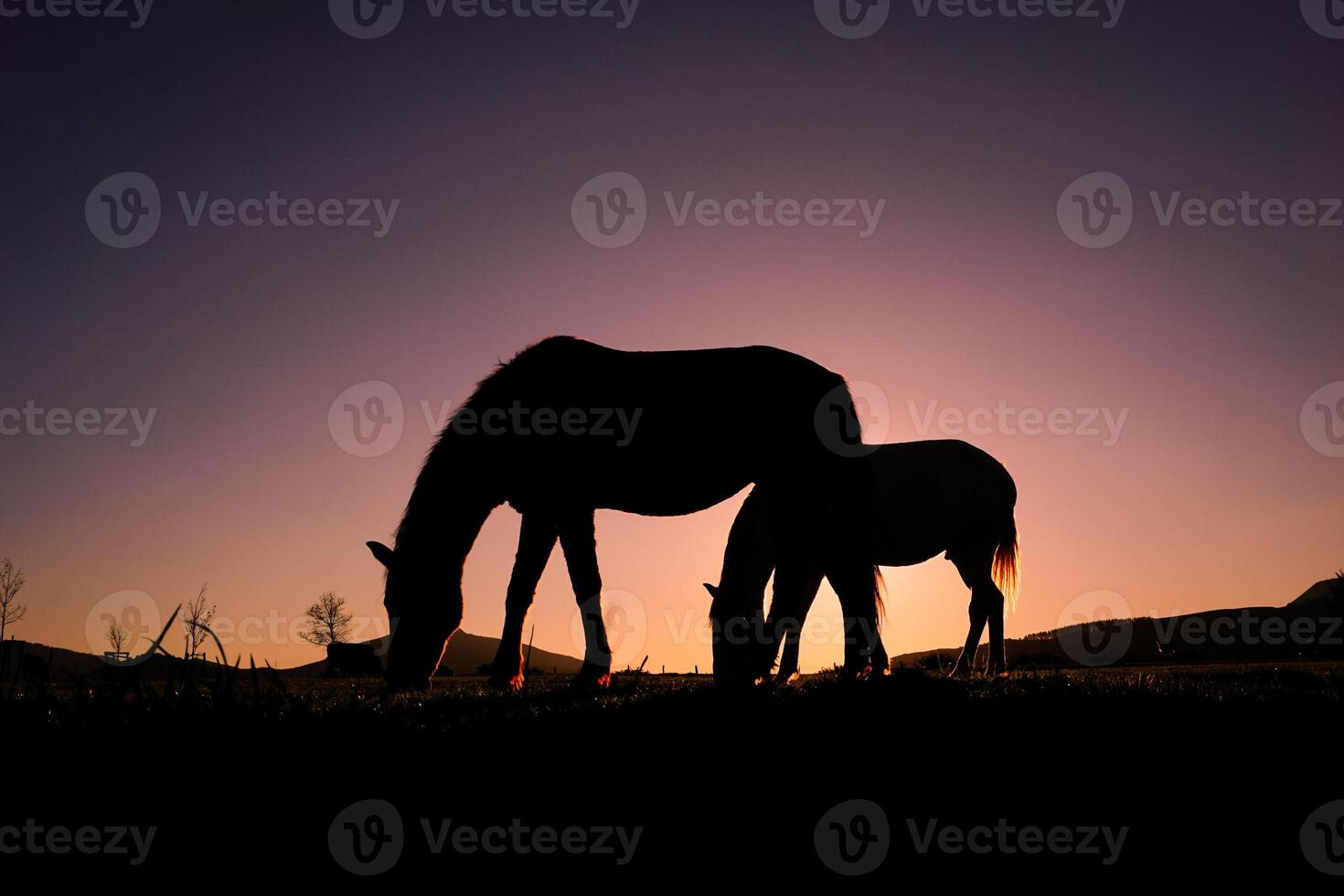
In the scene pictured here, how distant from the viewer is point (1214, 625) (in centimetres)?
2394

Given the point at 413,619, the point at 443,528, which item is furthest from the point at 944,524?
the point at 413,619

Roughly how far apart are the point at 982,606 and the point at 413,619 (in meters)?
8.00

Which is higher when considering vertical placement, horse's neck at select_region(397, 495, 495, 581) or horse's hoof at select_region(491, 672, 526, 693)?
horse's neck at select_region(397, 495, 495, 581)

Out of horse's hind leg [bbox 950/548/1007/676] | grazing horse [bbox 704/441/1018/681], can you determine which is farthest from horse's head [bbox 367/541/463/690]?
horse's hind leg [bbox 950/548/1007/676]

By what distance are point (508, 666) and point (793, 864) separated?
18.6ft

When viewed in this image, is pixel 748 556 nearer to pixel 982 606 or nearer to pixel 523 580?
pixel 523 580

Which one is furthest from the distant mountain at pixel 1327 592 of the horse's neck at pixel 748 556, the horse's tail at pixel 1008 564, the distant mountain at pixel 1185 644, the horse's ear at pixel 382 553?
the horse's ear at pixel 382 553

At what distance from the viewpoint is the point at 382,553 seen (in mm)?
7238

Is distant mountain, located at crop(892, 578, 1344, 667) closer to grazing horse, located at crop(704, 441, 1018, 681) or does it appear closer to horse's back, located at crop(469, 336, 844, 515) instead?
grazing horse, located at crop(704, 441, 1018, 681)

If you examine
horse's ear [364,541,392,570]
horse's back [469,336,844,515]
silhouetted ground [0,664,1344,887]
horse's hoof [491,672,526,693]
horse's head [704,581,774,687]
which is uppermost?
horse's back [469,336,844,515]

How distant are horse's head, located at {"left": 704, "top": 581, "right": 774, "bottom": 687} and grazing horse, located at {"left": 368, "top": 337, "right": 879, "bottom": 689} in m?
0.62

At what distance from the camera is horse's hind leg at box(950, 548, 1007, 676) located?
10609 millimetres

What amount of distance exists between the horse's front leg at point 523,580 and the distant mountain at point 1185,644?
21.3 feet

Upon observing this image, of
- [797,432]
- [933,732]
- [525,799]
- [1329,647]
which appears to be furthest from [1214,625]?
[525,799]
